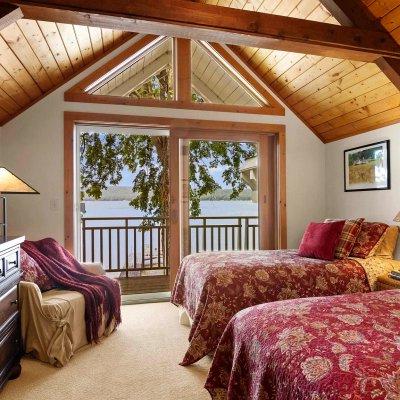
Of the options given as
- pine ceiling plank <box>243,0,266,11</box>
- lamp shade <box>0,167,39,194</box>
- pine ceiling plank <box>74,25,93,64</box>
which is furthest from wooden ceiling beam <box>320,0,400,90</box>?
lamp shade <box>0,167,39,194</box>

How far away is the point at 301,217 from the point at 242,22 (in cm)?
270

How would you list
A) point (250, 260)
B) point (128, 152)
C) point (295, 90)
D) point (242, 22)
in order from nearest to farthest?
1. point (242, 22)
2. point (250, 260)
3. point (295, 90)
4. point (128, 152)

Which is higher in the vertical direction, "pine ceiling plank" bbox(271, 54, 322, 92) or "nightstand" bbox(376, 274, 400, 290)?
"pine ceiling plank" bbox(271, 54, 322, 92)

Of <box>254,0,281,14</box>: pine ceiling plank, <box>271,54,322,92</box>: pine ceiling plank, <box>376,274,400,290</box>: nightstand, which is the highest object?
<box>254,0,281,14</box>: pine ceiling plank

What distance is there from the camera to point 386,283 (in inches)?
107

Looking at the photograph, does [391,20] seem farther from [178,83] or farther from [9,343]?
[9,343]

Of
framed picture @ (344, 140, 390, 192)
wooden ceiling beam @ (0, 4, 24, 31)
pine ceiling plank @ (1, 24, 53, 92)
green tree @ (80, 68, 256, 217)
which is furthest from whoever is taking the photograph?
green tree @ (80, 68, 256, 217)

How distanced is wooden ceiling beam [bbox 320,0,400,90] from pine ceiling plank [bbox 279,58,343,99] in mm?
552

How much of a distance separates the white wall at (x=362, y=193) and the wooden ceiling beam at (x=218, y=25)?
1119mm

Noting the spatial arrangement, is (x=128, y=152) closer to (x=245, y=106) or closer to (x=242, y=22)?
(x=245, y=106)

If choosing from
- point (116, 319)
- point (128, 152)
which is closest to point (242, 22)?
point (116, 319)

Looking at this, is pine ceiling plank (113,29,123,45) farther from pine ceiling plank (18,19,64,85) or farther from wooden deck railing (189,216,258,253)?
wooden deck railing (189,216,258,253)

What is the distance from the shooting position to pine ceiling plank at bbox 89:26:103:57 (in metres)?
3.14

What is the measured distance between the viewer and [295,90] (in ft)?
12.9
